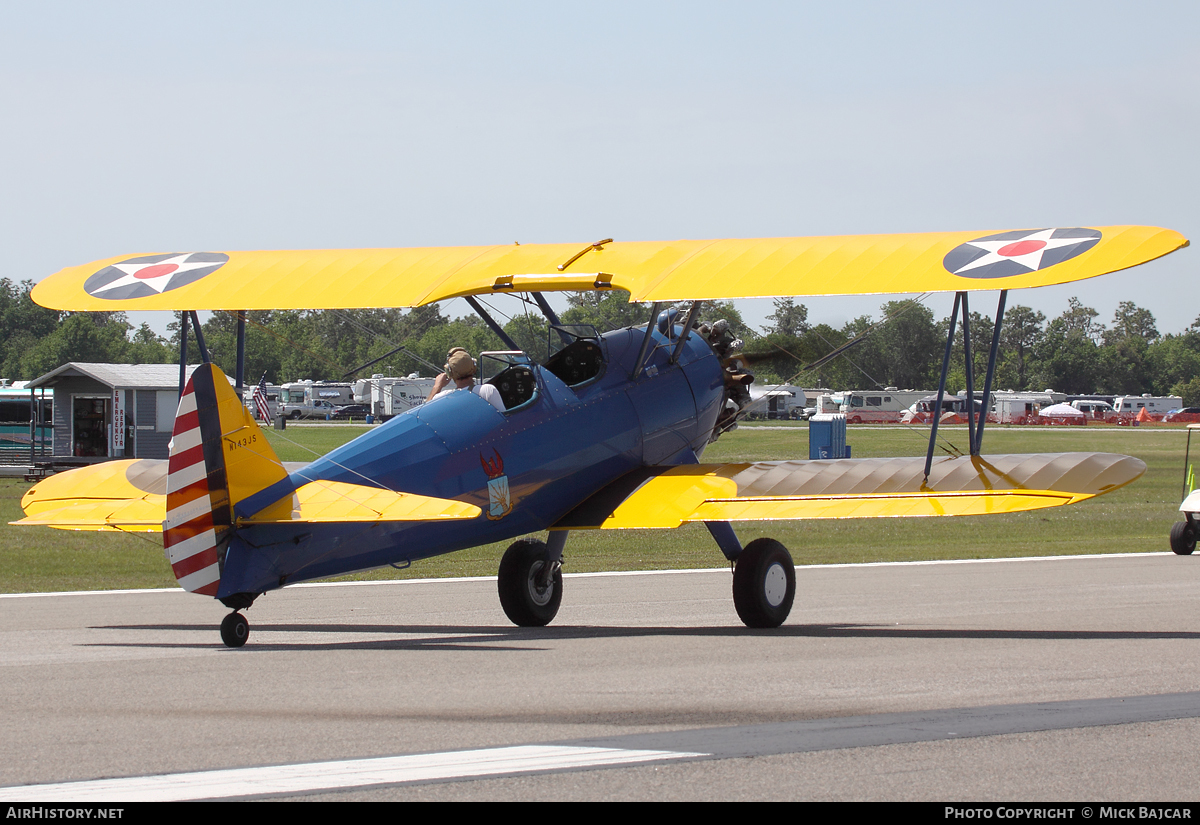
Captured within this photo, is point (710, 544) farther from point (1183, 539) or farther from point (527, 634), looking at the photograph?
point (527, 634)

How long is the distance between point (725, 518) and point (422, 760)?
18.7ft

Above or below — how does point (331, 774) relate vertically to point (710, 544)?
above

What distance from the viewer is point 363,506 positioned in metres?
9.69

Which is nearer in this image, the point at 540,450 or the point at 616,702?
the point at 616,702

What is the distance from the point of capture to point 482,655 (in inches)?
385

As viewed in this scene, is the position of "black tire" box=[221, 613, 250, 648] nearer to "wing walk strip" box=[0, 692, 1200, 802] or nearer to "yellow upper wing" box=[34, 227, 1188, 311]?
"yellow upper wing" box=[34, 227, 1188, 311]

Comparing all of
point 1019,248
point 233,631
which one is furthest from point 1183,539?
point 233,631

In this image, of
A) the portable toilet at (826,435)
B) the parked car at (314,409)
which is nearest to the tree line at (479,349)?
the parked car at (314,409)

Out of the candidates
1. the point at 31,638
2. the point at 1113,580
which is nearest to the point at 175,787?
the point at 31,638

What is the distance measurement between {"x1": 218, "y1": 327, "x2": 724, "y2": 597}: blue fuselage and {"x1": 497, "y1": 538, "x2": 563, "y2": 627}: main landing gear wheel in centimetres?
44

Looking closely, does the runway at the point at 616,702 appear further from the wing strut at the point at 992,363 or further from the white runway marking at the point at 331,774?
the wing strut at the point at 992,363

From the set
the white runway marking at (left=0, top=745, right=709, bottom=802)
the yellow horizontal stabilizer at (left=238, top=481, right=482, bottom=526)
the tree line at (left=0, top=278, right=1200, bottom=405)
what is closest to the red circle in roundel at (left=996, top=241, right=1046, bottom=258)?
the yellow horizontal stabilizer at (left=238, top=481, right=482, bottom=526)

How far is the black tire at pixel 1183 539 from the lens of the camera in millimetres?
19297

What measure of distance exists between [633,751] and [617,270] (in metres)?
6.55
